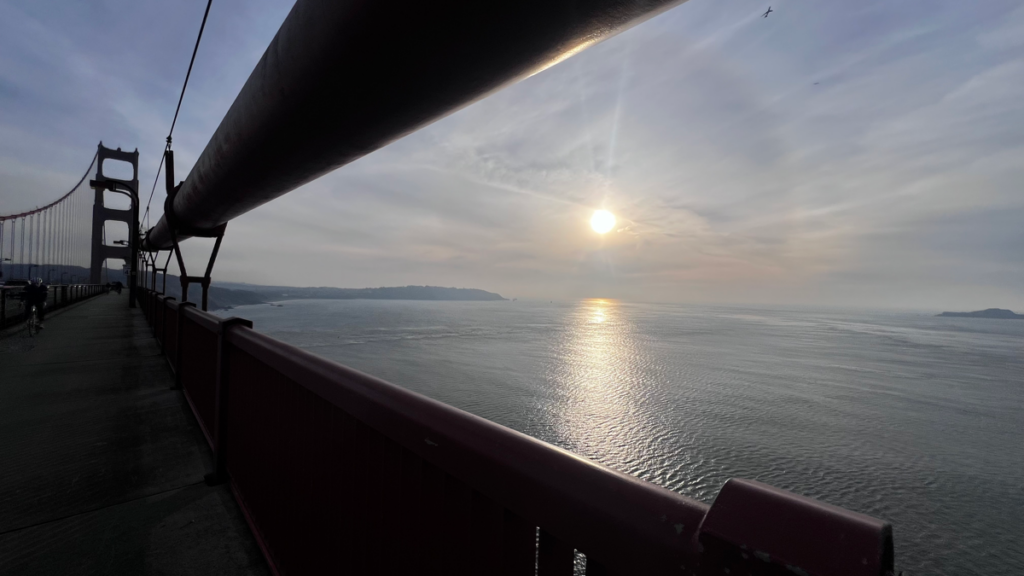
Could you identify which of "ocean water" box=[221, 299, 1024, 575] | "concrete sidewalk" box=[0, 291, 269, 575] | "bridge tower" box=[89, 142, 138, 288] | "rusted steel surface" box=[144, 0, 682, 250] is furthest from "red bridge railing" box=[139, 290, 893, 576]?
"bridge tower" box=[89, 142, 138, 288]

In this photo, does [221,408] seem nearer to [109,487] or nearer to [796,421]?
[109,487]

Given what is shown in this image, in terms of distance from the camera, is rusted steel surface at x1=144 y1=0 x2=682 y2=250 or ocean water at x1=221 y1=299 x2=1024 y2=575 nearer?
rusted steel surface at x1=144 y1=0 x2=682 y2=250

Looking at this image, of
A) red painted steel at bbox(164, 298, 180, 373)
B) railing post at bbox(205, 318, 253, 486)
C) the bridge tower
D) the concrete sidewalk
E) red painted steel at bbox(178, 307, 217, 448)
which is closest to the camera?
the concrete sidewalk

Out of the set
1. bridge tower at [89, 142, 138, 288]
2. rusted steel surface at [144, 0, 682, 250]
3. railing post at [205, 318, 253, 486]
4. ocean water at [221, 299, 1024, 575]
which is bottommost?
ocean water at [221, 299, 1024, 575]

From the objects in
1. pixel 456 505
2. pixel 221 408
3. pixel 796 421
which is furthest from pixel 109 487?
pixel 796 421

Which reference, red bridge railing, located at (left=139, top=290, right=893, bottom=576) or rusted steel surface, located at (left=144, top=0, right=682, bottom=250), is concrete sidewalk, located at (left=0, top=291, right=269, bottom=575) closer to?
red bridge railing, located at (left=139, top=290, right=893, bottom=576)

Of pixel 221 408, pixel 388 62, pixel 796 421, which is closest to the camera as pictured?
pixel 388 62
